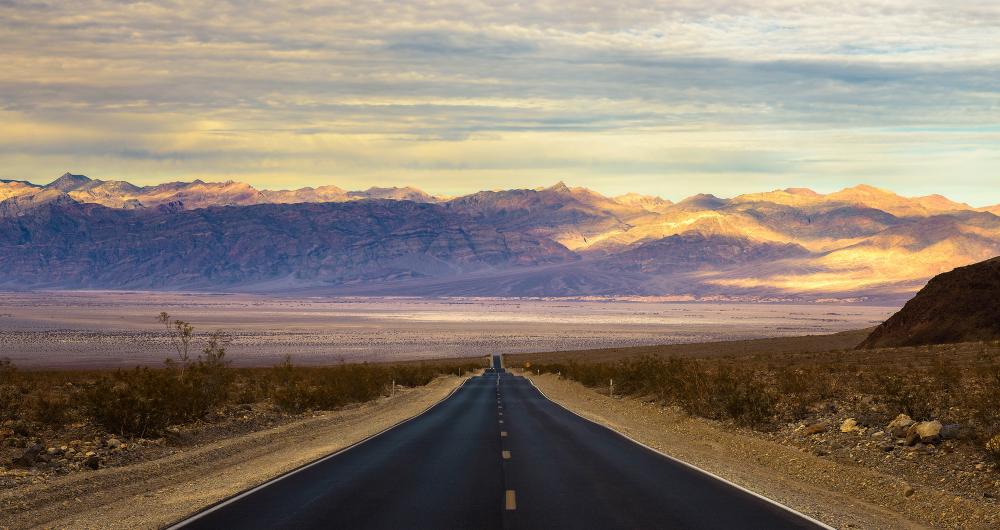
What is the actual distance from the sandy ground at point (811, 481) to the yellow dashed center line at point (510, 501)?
4382 millimetres

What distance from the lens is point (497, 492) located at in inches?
648

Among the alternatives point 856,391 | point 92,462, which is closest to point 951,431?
point 856,391

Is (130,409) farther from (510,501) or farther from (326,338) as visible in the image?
(326,338)

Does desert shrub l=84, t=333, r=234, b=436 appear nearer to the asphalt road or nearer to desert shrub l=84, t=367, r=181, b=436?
desert shrub l=84, t=367, r=181, b=436

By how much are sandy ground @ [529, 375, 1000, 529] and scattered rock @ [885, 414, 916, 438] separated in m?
1.82

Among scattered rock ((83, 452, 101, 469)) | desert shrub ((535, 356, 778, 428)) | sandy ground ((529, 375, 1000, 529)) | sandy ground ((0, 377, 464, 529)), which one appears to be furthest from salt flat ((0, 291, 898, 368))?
sandy ground ((529, 375, 1000, 529))

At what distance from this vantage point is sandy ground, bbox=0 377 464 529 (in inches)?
586

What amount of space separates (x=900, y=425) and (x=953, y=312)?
1736 inches

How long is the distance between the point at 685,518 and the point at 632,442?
453 inches

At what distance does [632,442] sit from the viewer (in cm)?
2562

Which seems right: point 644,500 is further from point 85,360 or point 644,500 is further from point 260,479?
point 85,360

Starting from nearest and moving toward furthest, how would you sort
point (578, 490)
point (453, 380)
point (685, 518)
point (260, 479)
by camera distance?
point (685, 518)
point (578, 490)
point (260, 479)
point (453, 380)

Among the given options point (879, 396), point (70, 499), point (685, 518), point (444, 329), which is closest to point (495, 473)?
point (685, 518)

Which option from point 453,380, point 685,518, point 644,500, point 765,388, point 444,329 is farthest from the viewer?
point 444,329
